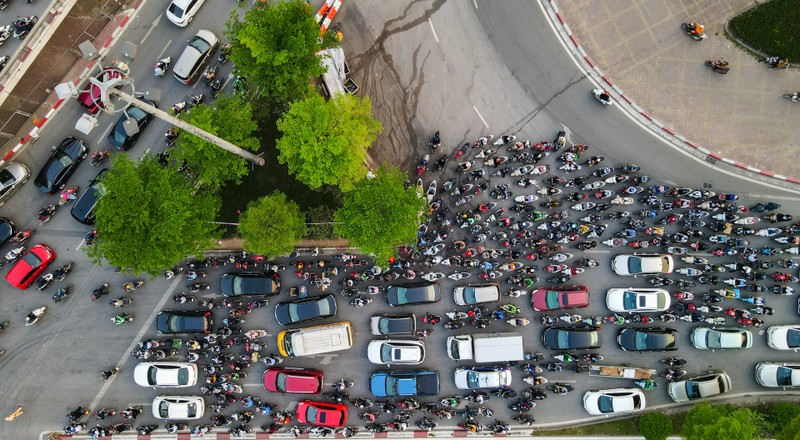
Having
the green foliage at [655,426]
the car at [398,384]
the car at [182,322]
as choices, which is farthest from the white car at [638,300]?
the car at [182,322]

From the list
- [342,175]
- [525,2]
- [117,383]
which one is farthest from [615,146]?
[117,383]

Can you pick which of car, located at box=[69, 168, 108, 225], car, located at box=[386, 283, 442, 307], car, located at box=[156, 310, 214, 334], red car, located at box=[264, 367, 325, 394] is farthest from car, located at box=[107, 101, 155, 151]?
car, located at box=[386, 283, 442, 307]

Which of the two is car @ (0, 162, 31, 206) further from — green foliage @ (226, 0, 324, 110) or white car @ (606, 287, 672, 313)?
white car @ (606, 287, 672, 313)

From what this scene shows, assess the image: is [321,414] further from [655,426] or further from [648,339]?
[648,339]

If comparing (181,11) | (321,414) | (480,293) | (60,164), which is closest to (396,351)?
(321,414)

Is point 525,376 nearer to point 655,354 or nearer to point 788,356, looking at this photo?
point 655,354

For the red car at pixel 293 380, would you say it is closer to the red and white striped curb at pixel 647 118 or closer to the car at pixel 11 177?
the car at pixel 11 177
